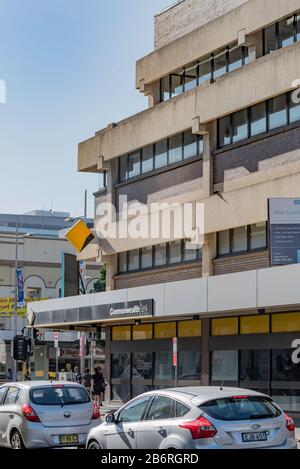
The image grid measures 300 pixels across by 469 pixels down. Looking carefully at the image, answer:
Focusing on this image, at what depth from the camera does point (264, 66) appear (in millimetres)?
33125

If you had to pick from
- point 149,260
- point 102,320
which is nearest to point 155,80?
point 149,260

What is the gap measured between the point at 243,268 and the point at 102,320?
7.41 m

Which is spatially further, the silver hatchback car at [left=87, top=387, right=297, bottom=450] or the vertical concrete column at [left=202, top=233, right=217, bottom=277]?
the vertical concrete column at [left=202, top=233, right=217, bottom=277]

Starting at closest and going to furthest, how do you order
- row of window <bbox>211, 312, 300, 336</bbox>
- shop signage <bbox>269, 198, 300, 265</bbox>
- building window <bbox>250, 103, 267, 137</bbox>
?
shop signage <bbox>269, 198, 300, 265</bbox> < row of window <bbox>211, 312, 300, 336</bbox> < building window <bbox>250, 103, 267, 137</bbox>

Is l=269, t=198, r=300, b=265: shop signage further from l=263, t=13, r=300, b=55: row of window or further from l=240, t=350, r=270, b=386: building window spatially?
l=263, t=13, r=300, b=55: row of window

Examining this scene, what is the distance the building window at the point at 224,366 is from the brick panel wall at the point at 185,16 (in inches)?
538

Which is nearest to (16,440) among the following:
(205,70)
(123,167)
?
(205,70)

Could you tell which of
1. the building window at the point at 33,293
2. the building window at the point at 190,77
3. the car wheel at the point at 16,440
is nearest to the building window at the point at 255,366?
the building window at the point at 190,77

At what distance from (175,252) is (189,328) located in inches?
123

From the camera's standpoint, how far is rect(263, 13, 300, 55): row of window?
33.8 meters

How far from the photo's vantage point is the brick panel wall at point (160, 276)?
3703 centimetres

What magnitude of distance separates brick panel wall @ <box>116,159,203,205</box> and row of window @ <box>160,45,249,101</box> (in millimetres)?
3539

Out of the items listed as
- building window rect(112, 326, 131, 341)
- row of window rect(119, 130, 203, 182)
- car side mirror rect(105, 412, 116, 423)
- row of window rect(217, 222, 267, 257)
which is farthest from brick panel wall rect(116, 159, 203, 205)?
car side mirror rect(105, 412, 116, 423)

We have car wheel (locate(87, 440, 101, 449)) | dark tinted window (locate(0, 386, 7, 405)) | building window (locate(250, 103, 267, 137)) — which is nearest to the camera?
car wheel (locate(87, 440, 101, 449))
